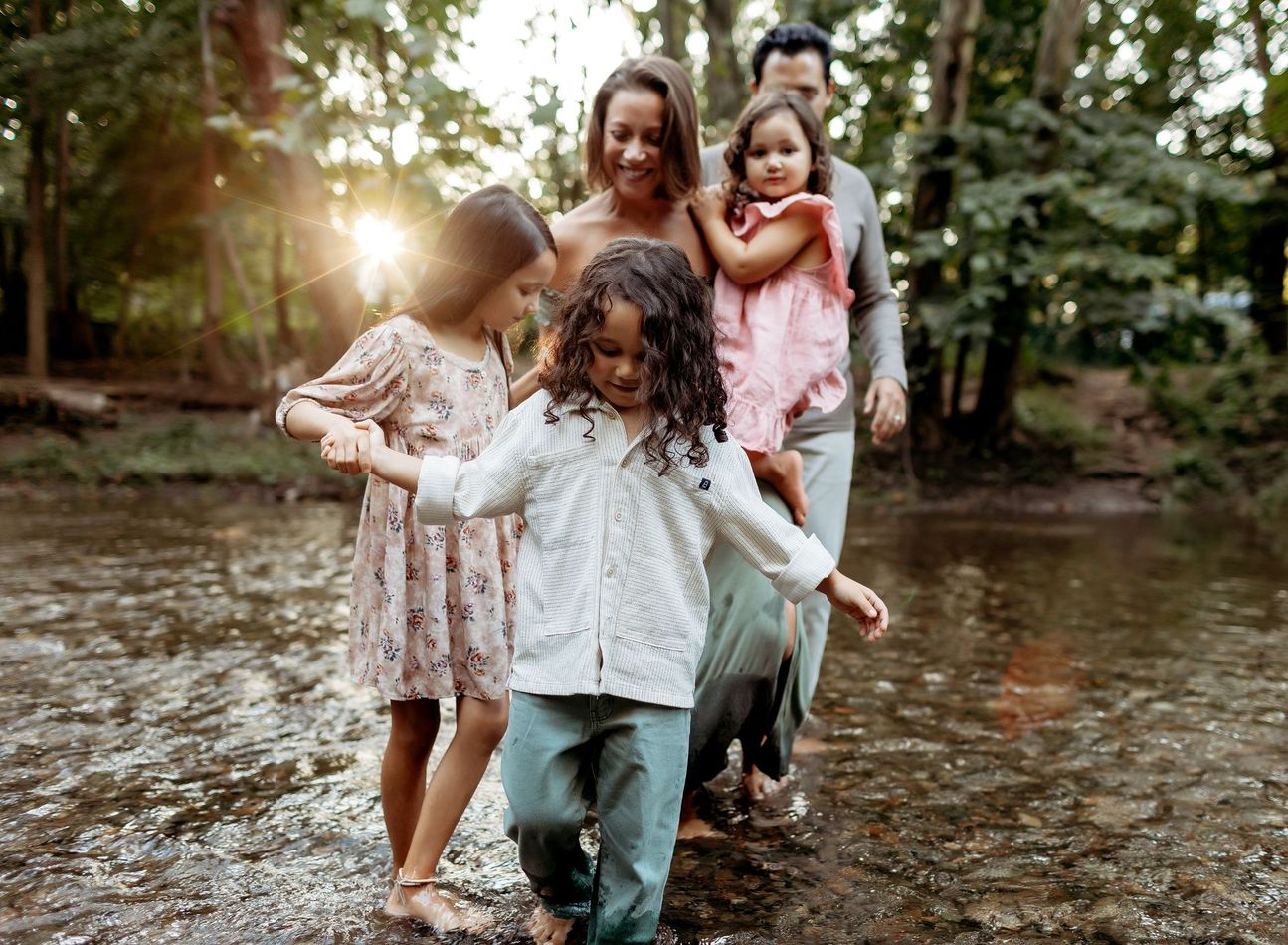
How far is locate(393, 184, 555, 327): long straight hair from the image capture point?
243 centimetres

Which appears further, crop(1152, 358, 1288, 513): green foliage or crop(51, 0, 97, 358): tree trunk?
crop(51, 0, 97, 358): tree trunk

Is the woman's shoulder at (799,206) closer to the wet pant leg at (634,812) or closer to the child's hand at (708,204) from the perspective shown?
the child's hand at (708,204)

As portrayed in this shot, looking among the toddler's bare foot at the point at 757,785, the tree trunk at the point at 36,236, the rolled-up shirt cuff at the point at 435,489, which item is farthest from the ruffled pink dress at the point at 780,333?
the tree trunk at the point at 36,236

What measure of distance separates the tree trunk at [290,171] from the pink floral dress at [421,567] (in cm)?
871

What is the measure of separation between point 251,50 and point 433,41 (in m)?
8.49

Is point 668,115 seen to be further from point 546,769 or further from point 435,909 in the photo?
point 435,909

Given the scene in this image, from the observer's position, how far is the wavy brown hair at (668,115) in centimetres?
285

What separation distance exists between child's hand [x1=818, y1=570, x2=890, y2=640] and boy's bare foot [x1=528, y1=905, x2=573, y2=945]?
0.97m

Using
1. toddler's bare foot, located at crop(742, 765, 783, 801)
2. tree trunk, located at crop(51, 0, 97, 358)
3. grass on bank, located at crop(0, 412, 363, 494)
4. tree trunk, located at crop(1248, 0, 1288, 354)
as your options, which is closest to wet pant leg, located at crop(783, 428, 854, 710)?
toddler's bare foot, located at crop(742, 765, 783, 801)

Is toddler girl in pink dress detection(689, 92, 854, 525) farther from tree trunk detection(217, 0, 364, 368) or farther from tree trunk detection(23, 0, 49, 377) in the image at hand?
tree trunk detection(23, 0, 49, 377)

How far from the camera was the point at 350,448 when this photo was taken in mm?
2062

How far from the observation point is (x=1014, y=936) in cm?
236

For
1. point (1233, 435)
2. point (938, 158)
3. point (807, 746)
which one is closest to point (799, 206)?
point (807, 746)

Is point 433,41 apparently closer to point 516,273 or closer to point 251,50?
point 516,273
